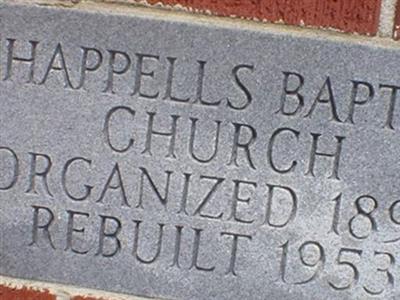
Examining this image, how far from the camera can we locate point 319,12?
1.25 meters

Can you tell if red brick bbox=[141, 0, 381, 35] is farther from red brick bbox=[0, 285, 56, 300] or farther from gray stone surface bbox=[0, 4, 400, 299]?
red brick bbox=[0, 285, 56, 300]

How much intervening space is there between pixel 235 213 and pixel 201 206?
0.05 metres

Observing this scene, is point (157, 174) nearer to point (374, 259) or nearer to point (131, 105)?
point (131, 105)

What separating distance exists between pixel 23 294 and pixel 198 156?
1.11 ft

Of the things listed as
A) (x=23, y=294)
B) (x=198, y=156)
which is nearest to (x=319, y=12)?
(x=198, y=156)

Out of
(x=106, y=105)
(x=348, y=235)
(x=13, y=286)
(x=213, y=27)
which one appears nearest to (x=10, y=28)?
(x=106, y=105)

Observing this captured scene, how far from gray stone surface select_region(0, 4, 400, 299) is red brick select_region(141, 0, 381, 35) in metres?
0.03

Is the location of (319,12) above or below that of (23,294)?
above

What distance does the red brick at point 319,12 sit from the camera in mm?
1250

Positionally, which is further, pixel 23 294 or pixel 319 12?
pixel 23 294

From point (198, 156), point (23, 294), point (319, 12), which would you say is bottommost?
point (23, 294)

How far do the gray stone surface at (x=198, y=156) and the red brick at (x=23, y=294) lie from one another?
0.06m

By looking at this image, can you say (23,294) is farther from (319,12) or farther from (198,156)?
(319,12)

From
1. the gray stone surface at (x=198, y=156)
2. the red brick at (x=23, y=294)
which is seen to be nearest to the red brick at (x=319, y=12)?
the gray stone surface at (x=198, y=156)
